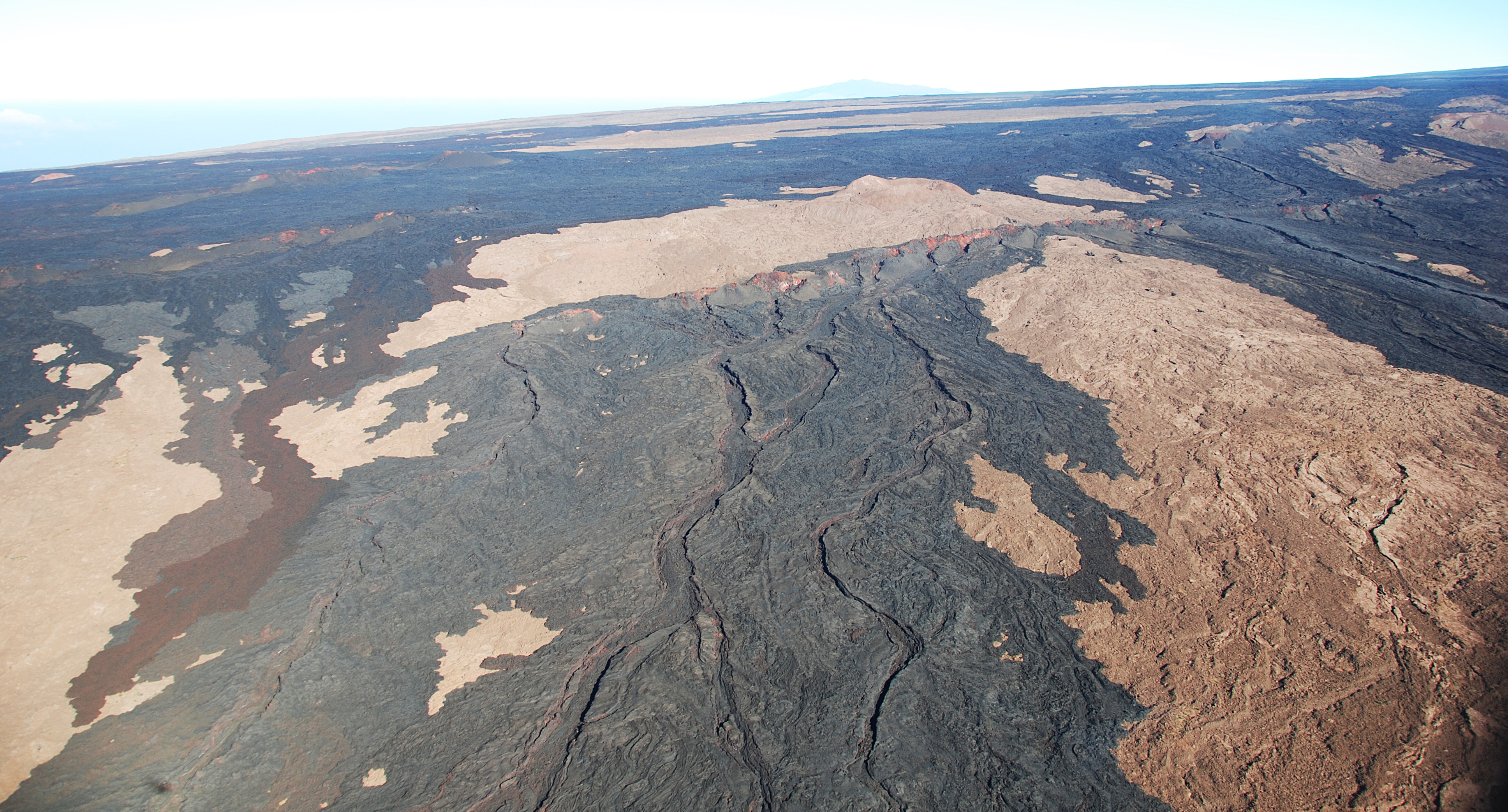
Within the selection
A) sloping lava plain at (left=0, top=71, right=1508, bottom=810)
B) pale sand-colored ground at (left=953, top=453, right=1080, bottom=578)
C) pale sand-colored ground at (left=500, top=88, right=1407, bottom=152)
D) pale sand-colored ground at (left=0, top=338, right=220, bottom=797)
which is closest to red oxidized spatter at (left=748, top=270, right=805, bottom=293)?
sloping lava plain at (left=0, top=71, right=1508, bottom=810)

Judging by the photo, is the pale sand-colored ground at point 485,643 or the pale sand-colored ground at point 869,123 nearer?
the pale sand-colored ground at point 485,643

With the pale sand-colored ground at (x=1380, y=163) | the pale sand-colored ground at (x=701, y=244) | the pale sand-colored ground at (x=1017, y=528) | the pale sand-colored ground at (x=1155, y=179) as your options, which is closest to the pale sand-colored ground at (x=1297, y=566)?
the pale sand-colored ground at (x=1017, y=528)

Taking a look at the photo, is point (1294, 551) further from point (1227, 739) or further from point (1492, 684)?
point (1227, 739)

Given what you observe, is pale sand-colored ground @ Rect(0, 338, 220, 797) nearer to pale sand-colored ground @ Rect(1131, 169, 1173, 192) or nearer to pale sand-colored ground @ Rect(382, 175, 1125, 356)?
pale sand-colored ground @ Rect(382, 175, 1125, 356)

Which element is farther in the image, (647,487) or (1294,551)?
(647,487)

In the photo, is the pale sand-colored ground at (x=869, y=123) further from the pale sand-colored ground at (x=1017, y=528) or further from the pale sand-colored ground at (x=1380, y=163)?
the pale sand-colored ground at (x=1017, y=528)

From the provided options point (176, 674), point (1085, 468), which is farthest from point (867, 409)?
point (176, 674)
